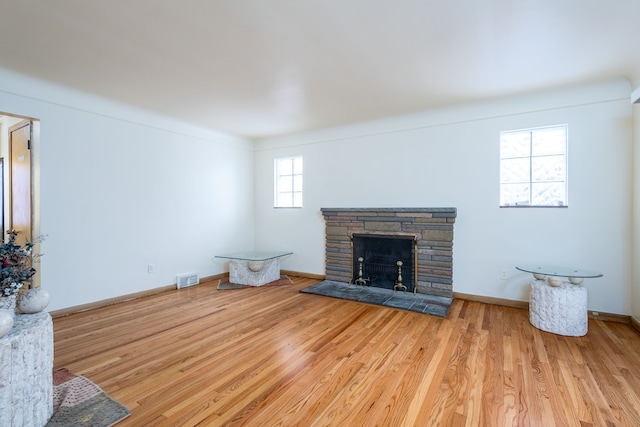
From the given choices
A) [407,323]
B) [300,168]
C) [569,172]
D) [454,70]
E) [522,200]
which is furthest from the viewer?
[300,168]

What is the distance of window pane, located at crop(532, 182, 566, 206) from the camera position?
11.3 ft

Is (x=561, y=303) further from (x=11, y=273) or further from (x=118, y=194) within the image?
(x=118, y=194)

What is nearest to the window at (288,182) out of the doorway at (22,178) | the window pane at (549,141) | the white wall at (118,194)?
the white wall at (118,194)

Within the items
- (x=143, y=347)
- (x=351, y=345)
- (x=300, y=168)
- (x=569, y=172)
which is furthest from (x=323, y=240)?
(x=569, y=172)

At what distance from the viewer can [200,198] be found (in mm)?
4863

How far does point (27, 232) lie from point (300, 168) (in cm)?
369

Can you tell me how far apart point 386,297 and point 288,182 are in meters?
2.73

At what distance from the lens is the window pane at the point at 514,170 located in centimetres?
362

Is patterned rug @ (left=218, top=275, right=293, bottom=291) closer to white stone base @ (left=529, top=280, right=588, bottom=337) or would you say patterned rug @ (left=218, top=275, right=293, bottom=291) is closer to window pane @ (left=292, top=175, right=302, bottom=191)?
window pane @ (left=292, top=175, right=302, bottom=191)

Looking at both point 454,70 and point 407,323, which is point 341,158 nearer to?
point 454,70

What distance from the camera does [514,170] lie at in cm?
368

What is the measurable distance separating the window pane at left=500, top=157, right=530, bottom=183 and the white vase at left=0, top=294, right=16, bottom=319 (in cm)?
452

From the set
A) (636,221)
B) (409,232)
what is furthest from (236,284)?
(636,221)

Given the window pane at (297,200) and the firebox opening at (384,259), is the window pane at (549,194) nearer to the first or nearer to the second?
the firebox opening at (384,259)
